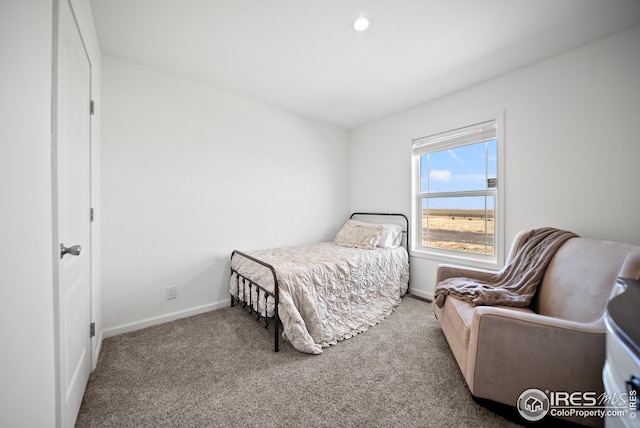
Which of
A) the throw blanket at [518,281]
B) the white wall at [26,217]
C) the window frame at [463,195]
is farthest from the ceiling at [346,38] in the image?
the throw blanket at [518,281]

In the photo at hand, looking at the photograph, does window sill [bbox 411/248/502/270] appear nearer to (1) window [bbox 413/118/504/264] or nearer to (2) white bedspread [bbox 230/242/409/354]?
(1) window [bbox 413/118/504/264]

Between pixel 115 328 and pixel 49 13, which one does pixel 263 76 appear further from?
pixel 115 328

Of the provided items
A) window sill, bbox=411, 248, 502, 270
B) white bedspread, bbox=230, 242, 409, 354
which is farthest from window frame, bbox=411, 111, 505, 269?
white bedspread, bbox=230, 242, 409, 354

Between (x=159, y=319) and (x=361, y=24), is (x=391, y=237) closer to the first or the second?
(x=361, y=24)

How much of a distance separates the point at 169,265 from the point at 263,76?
83.9 inches

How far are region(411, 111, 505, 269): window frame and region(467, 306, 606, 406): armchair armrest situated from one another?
1431 millimetres

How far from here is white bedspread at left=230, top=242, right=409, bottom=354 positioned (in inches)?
76.8

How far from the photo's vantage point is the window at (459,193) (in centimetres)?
258

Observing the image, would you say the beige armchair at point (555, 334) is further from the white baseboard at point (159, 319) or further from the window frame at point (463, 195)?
the white baseboard at point (159, 319)

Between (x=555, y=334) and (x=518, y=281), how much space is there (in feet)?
2.36

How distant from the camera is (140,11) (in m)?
1.67

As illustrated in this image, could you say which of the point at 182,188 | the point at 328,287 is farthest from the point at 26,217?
the point at 328,287

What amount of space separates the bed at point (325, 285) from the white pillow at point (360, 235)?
1cm

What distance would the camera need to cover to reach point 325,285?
7.27 ft
